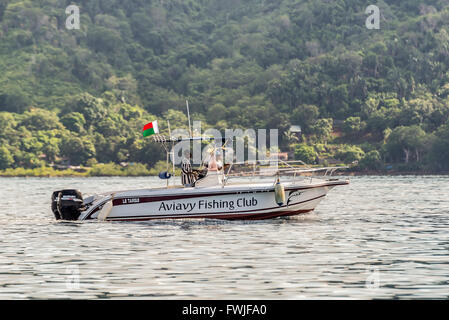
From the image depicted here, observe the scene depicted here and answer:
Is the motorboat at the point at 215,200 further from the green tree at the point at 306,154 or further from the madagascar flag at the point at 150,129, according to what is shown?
the green tree at the point at 306,154

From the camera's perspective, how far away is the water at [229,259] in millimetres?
20031

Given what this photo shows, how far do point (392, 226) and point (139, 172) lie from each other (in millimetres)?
131084

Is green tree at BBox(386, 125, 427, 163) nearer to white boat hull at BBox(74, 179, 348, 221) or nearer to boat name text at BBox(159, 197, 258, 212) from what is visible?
white boat hull at BBox(74, 179, 348, 221)

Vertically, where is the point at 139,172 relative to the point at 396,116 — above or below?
below

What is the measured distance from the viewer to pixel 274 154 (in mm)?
157500

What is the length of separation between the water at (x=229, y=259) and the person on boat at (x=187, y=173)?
169 cm

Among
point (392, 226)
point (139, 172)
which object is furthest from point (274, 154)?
point (392, 226)

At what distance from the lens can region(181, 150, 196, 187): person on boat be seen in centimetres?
3531

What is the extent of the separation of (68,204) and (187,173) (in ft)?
18.2

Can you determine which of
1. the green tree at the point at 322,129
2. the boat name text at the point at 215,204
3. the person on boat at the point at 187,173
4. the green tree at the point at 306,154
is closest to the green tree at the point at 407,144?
the green tree at the point at 306,154

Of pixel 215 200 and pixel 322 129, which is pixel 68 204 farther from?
pixel 322 129

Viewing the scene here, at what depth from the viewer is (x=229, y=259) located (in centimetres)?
2491
